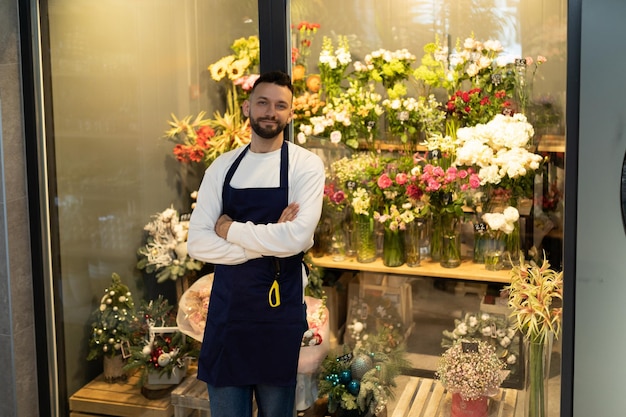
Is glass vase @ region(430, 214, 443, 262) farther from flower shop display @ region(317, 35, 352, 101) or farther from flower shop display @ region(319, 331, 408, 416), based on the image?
flower shop display @ region(317, 35, 352, 101)

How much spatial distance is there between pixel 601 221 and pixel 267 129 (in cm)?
115

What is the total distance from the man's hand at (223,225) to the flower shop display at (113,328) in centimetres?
89

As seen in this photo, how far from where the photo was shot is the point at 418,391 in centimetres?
293

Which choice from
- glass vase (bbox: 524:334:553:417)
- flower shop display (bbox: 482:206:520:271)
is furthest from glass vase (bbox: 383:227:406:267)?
glass vase (bbox: 524:334:553:417)

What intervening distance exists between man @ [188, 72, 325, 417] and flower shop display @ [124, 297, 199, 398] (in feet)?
1.68

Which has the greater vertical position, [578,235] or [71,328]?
[578,235]

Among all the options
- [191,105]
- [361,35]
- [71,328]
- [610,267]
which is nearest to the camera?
[610,267]

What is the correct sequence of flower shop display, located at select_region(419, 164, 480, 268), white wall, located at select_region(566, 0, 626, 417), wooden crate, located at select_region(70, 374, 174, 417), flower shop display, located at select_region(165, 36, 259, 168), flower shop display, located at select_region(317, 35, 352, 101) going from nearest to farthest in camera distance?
white wall, located at select_region(566, 0, 626, 417)
flower shop display, located at select_region(419, 164, 480, 268)
flower shop display, located at select_region(317, 35, 352, 101)
flower shop display, located at select_region(165, 36, 259, 168)
wooden crate, located at select_region(70, 374, 174, 417)

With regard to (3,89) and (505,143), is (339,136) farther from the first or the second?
(3,89)

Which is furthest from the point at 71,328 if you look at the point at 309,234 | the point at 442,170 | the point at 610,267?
the point at 610,267

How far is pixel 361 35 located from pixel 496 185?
2.39ft

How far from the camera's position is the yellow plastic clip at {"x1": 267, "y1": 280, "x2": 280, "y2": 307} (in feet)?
9.09

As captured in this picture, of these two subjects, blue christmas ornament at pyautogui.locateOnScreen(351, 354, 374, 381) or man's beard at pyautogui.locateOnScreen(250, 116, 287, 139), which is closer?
man's beard at pyautogui.locateOnScreen(250, 116, 287, 139)

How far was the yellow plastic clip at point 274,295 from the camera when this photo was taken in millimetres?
2771
